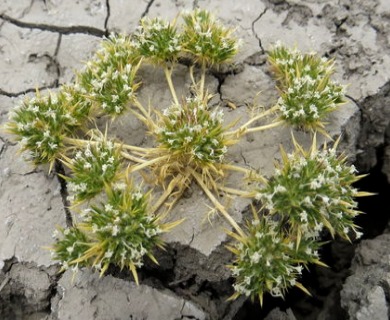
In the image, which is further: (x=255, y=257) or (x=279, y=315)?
(x=279, y=315)

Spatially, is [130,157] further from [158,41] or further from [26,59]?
[26,59]

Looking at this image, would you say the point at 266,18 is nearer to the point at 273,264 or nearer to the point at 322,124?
the point at 322,124

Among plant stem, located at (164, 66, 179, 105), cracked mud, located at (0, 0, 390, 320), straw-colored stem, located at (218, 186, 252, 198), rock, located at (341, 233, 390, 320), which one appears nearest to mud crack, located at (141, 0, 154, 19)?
cracked mud, located at (0, 0, 390, 320)

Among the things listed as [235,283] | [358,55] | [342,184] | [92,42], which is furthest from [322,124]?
[92,42]

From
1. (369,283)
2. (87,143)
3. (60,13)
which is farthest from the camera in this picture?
(60,13)

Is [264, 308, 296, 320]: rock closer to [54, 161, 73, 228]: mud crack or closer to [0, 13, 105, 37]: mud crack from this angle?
[54, 161, 73, 228]: mud crack

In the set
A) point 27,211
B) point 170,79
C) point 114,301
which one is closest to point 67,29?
point 170,79
